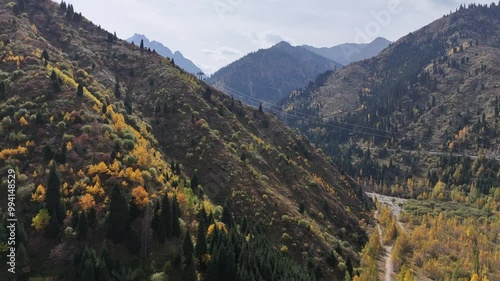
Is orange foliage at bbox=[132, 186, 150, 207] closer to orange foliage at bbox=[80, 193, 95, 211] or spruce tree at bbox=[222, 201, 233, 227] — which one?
orange foliage at bbox=[80, 193, 95, 211]

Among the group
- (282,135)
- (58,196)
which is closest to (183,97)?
(282,135)

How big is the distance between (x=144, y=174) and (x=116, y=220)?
1727 centimetres

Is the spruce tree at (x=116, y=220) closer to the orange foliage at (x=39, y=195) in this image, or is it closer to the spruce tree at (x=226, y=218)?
the orange foliage at (x=39, y=195)

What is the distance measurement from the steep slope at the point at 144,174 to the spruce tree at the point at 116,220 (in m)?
0.18

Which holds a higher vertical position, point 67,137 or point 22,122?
point 67,137

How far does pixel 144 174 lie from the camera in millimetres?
82312

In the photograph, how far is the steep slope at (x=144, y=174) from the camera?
2589 inches

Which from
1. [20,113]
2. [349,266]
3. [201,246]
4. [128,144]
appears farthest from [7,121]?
[349,266]

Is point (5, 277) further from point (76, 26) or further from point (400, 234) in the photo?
point (76, 26)

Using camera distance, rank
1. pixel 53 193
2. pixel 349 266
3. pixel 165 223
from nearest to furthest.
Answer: pixel 53 193, pixel 165 223, pixel 349 266

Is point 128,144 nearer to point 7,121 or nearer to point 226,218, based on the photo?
point 7,121

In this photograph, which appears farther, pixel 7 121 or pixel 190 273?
pixel 7 121

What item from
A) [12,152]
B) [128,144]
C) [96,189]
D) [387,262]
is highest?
[128,144]

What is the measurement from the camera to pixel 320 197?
137 metres
